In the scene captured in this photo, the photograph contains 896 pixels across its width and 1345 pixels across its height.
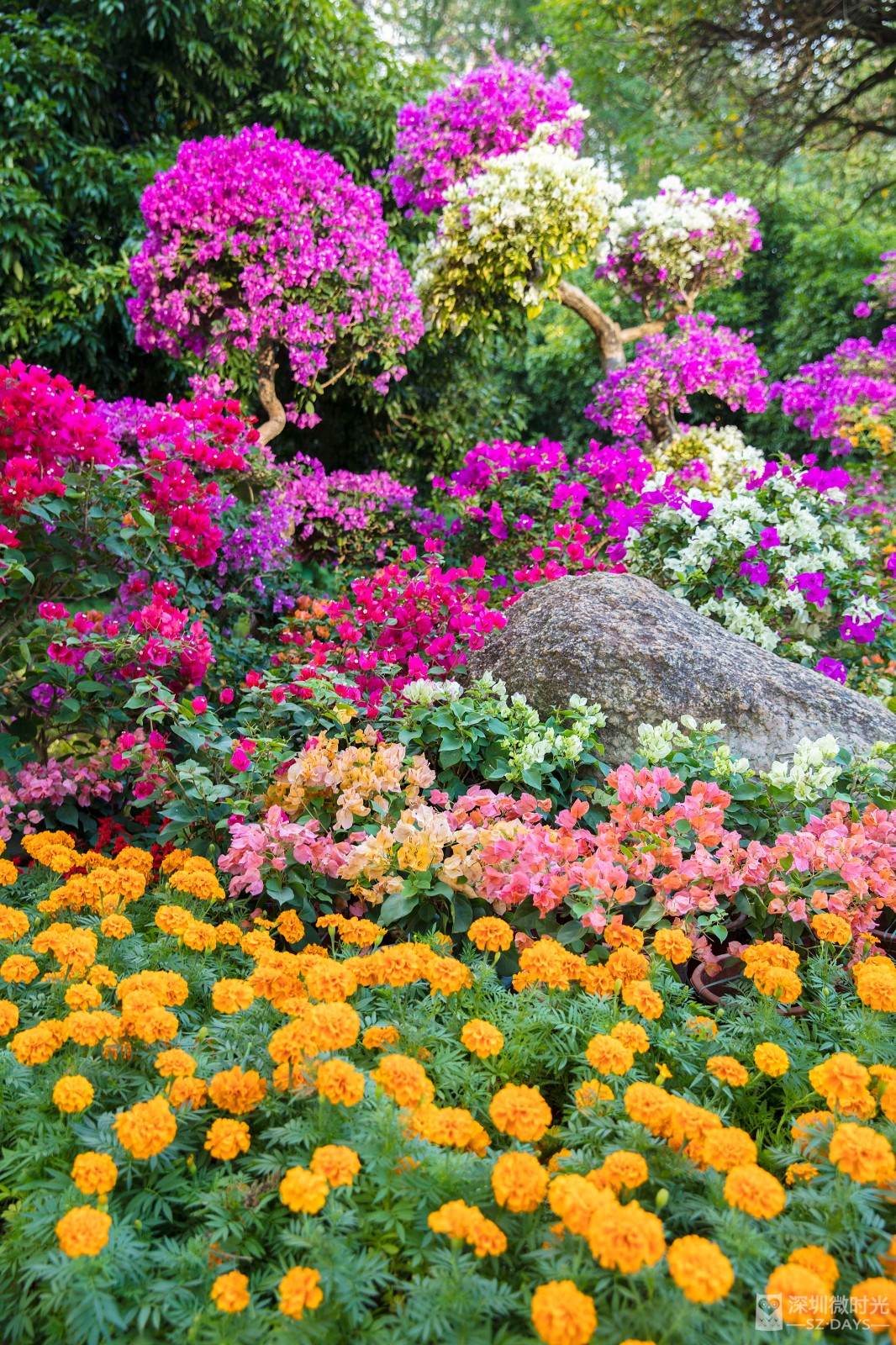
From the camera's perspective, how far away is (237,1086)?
1.33 meters

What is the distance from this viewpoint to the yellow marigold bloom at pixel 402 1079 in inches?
48.9

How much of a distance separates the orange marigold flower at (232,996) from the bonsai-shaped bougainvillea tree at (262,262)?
423 centimetres

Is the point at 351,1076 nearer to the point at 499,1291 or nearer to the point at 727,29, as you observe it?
the point at 499,1291

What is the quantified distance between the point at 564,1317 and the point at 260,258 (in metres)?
5.14

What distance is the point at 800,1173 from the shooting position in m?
1.28

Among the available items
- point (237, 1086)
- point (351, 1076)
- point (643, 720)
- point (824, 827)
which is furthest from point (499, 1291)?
point (643, 720)

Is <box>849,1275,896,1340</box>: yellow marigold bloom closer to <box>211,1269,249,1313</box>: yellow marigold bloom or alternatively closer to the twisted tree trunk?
<box>211,1269,249,1313</box>: yellow marigold bloom

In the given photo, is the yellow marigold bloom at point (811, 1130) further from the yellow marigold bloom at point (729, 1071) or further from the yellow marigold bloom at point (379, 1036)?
the yellow marigold bloom at point (379, 1036)

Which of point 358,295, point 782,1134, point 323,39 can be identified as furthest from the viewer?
point 323,39

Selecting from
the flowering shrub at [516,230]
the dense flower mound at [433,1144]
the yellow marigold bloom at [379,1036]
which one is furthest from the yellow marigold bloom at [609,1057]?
the flowering shrub at [516,230]

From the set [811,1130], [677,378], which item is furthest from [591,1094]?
Answer: [677,378]

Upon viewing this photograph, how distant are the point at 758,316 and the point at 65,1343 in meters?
11.0

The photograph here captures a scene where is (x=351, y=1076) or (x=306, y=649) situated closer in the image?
(x=351, y=1076)

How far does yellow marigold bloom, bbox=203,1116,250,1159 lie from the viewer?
4.12 feet
